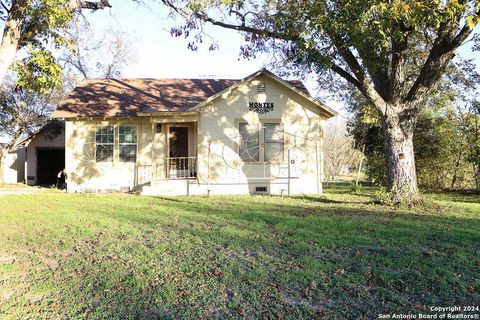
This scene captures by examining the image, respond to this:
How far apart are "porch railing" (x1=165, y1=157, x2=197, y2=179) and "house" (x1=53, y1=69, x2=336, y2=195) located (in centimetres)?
4

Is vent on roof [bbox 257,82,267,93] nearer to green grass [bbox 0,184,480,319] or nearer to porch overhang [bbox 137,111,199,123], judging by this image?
porch overhang [bbox 137,111,199,123]

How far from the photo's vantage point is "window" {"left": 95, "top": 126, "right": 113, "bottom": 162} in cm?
1728

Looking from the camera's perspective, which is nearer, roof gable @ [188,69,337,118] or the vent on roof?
roof gable @ [188,69,337,118]

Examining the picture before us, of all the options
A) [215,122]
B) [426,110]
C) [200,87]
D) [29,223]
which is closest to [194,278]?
[29,223]

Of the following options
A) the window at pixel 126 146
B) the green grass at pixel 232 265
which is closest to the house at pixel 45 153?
the window at pixel 126 146

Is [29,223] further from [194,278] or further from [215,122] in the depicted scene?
[215,122]

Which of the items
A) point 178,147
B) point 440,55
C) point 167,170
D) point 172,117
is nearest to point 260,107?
point 172,117

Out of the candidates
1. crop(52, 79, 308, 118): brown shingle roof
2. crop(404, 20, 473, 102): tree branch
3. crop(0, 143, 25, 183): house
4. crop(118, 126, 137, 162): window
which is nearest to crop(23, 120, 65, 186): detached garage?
crop(0, 143, 25, 183): house

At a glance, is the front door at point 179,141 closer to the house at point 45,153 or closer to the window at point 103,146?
the window at point 103,146

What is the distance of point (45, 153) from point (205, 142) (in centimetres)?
1348

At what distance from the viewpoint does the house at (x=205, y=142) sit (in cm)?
1603

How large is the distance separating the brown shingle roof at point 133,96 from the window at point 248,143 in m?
2.75

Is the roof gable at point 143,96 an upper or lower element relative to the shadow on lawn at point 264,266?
upper

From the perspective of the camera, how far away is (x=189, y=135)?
1741 centimetres
